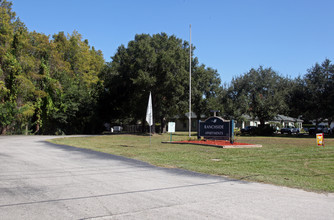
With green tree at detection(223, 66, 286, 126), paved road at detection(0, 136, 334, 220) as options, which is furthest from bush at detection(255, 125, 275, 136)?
paved road at detection(0, 136, 334, 220)

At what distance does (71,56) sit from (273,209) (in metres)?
53.7

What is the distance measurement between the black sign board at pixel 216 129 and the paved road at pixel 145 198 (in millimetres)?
12269

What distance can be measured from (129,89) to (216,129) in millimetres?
25100

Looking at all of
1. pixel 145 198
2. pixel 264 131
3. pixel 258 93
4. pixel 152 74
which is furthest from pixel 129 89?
pixel 145 198

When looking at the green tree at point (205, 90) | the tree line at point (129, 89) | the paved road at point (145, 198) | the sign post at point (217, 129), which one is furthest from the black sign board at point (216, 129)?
the green tree at point (205, 90)

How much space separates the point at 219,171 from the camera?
1039cm

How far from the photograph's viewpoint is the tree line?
38781 millimetres

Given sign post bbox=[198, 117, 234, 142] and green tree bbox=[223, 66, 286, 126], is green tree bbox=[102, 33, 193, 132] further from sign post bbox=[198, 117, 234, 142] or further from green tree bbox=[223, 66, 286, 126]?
sign post bbox=[198, 117, 234, 142]

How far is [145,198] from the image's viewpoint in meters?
6.49

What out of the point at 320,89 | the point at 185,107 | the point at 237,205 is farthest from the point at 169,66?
the point at 237,205

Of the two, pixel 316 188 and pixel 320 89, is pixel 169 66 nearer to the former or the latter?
pixel 320 89

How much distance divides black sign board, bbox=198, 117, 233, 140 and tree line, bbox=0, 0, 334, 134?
15.3m

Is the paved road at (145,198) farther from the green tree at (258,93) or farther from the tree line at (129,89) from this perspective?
the green tree at (258,93)

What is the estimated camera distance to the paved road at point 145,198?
538 centimetres
